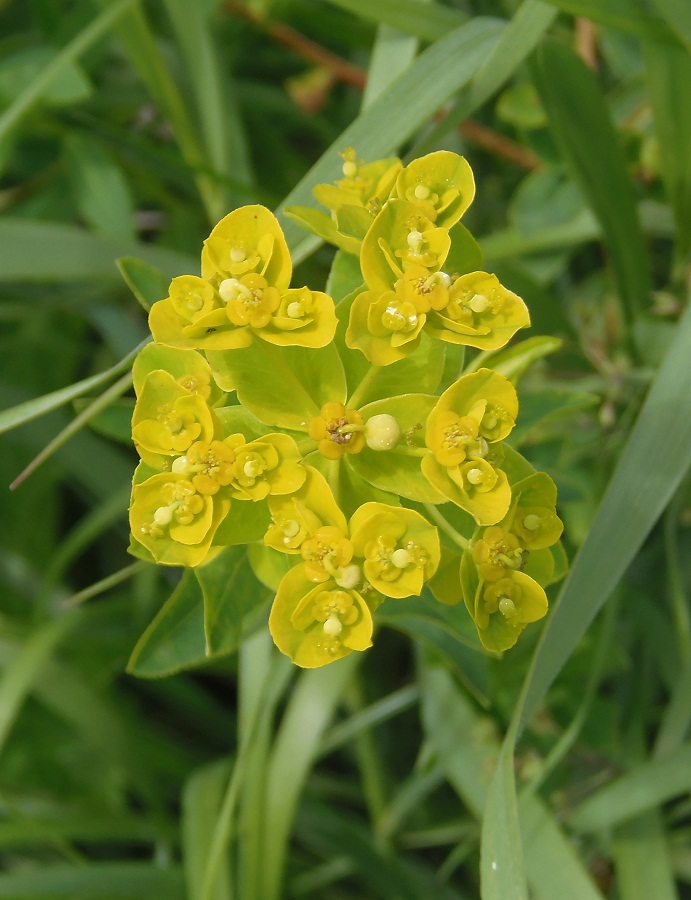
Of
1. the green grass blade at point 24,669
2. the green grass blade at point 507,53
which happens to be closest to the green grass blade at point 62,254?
the green grass blade at point 507,53

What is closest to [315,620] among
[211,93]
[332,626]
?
[332,626]

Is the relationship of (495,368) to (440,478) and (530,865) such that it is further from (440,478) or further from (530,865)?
(530,865)

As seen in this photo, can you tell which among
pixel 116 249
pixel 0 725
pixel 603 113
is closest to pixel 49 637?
pixel 0 725

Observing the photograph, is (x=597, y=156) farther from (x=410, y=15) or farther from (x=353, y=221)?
(x=353, y=221)

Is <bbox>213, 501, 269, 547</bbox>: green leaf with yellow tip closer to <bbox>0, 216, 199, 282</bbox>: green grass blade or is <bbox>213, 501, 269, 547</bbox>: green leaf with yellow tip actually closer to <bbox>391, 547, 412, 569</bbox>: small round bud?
<bbox>391, 547, 412, 569</bbox>: small round bud

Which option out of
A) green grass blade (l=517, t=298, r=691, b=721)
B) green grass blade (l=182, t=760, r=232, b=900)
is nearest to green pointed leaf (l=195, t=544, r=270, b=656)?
green grass blade (l=517, t=298, r=691, b=721)

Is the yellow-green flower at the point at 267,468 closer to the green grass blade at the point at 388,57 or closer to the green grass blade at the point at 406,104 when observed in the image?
the green grass blade at the point at 406,104
